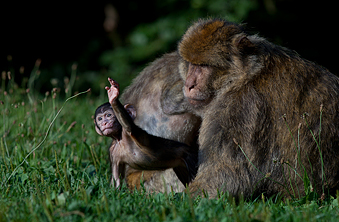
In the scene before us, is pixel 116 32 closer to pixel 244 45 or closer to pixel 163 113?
pixel 163 113

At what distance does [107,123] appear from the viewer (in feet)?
13.4

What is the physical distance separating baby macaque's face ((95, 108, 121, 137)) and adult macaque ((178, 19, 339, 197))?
2.35 ft

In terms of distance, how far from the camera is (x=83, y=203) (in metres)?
2.83

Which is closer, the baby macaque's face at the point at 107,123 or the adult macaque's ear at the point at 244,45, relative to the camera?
the adult macaque's ear at the point at 244,45

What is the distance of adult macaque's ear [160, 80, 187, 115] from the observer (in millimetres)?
4207

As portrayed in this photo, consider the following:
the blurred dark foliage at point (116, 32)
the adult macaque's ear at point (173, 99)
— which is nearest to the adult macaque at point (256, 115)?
the adult macaque's ear at point (173, 99)

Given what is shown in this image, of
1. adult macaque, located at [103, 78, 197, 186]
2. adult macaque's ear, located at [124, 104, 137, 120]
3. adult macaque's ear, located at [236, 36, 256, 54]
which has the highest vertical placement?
adult macaque's ear, located at [236, 36, 256, 54]

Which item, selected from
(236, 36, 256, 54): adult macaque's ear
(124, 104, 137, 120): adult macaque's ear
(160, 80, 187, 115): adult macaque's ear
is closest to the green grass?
(124, 104, 137, 120): adult macaque's ear

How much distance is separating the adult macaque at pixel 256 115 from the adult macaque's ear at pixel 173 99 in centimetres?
21

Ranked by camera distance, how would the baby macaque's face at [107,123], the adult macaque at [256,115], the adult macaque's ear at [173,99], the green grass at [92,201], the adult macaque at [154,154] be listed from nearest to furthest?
the green grass at [92,201] < the adult macaque at [256,115] < the adult macaque at [154,154] < the baby macaque's face at [107,123] < the adult macaque's ear at [173,99]

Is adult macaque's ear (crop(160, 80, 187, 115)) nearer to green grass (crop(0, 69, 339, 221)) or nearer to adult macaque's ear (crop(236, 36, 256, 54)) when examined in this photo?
adult macaque's ear (crop(236, 36, 256, 54))

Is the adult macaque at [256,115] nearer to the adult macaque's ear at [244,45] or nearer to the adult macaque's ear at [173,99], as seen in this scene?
the adult macaque's ear at [244,45]

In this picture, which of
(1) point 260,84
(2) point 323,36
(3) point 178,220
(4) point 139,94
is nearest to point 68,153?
(4) point 139,94

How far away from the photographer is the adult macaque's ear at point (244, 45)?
3957mm
